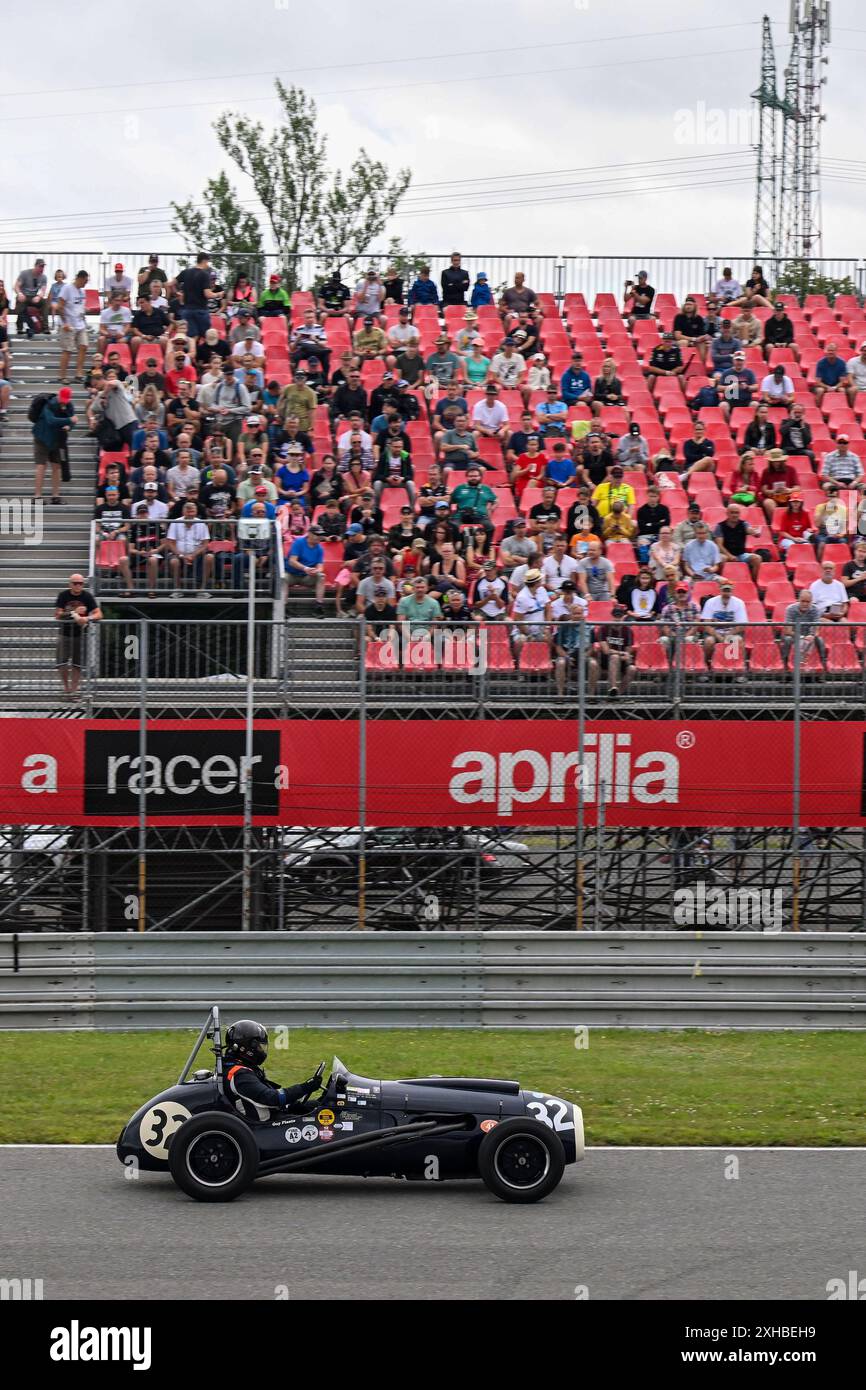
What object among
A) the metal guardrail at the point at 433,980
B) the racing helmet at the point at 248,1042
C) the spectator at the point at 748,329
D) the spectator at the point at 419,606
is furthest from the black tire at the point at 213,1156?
the spectator at the point at 748,329

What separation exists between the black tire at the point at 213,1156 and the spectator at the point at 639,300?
18.5 meters

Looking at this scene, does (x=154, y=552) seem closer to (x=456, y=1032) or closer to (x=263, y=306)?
(x=456, y=1032)

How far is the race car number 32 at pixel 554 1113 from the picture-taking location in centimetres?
1005

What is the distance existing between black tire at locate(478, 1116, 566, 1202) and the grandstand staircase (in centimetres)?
915

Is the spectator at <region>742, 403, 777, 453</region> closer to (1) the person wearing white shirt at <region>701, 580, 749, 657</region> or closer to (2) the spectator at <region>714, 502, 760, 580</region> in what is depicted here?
(2) the spectator at <region>714, 502, 760, 580</region>

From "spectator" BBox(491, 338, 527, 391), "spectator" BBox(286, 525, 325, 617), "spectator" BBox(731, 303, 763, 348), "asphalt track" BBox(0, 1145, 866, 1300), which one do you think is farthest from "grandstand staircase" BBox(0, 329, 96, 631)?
"spectator" BBox(731, 303, 763, 348)

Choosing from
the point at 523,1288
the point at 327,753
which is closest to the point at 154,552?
the point at 327,753

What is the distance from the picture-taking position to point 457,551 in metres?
18.8

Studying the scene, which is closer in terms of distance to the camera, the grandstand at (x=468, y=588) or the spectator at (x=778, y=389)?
the grandstand at (x=468, y=588)

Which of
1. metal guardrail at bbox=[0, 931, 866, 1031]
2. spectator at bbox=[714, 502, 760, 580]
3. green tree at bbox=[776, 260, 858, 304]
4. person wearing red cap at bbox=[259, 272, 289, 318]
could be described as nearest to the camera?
metal guardrail at bbox=[0, 931, 866, 1031]

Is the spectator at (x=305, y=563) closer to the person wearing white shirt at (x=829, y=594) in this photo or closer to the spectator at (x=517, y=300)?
the person wearing white shirt at (x=829, y=594)

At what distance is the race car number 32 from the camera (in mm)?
10055

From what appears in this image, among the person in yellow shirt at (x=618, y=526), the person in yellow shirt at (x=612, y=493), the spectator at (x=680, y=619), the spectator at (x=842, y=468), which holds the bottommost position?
the spectator at (x=680, y=619)

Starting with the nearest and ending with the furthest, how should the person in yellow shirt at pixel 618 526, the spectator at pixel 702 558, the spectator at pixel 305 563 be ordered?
the spectator at pixel 305 563
the spectator at pixel 702 558
the person in yellow shirt at pixel 618 526
